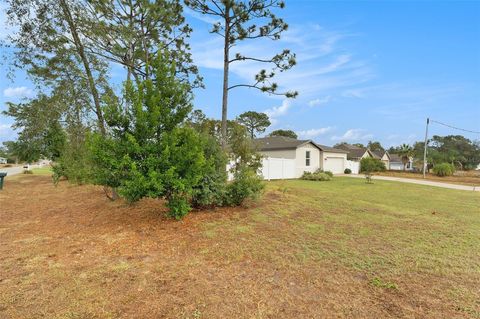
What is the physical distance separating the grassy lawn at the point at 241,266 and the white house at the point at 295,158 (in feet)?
41.4

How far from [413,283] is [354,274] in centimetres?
67

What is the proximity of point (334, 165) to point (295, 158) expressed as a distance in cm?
740

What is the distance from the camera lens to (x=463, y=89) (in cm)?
1619

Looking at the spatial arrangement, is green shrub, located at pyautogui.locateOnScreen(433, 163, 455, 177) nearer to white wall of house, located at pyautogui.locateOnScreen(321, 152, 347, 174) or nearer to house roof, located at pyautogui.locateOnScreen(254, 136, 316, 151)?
white wall of house, located at pyautogui.locateOnScreen(321, 152, 347, 174)

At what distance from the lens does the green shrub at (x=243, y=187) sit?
24.4 feet

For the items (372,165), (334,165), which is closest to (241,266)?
(334,165)

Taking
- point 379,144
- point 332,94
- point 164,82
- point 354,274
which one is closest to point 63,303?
point 354,274

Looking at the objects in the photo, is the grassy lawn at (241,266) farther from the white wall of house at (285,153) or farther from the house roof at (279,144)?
the house roof at (279,144)

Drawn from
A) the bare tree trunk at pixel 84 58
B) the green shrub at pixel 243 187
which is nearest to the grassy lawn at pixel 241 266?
the green shrub at pixel 243 187

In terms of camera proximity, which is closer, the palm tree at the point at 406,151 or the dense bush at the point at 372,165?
the dense bush at the point at 372,165

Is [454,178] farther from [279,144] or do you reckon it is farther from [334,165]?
→ [279,144]

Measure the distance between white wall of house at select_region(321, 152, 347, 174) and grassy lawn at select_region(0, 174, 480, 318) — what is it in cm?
1850

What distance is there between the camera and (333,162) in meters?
26.9

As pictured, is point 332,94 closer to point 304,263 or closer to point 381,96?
point 381,96
